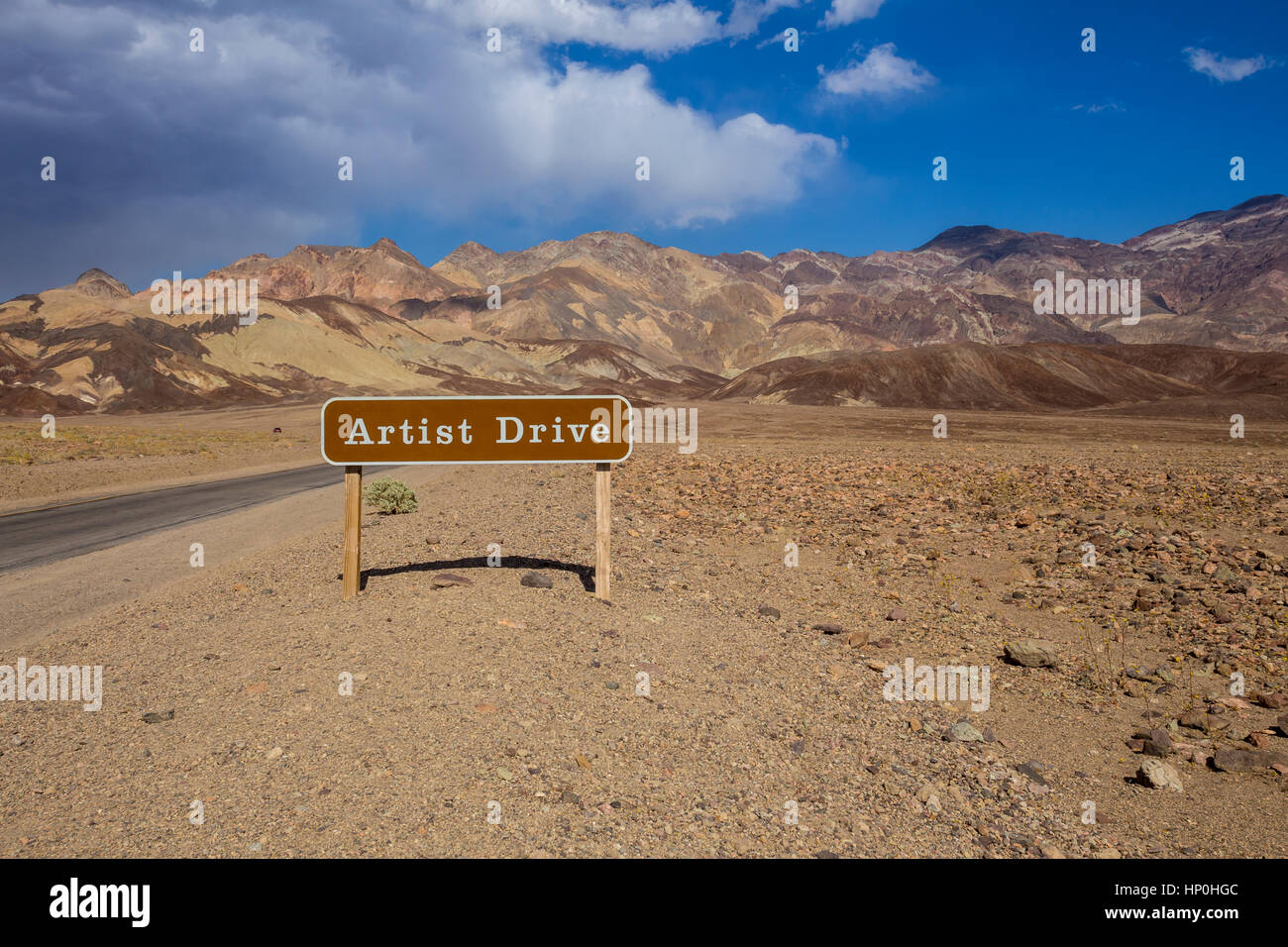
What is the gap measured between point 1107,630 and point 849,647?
3.14m

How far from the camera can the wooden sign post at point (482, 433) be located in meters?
8.04

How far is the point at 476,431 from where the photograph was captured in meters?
8.09

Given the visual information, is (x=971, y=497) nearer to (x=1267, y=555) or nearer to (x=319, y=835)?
(x=1267, y=555)

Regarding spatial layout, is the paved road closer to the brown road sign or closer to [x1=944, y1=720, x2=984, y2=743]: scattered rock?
the brown road sign

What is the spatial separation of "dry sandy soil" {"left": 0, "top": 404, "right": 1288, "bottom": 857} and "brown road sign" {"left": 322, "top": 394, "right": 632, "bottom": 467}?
1409 mm

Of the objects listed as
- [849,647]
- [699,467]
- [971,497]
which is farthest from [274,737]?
[699,467]

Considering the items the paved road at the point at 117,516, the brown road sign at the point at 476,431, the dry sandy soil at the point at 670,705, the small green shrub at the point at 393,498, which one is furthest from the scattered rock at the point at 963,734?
the paved road at the point at 117,516

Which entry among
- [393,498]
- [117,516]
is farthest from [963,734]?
[117,516]

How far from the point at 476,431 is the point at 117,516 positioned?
1265cm

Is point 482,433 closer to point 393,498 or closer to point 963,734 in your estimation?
point 963,734

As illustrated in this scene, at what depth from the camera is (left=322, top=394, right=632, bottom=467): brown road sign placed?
8.05 meters

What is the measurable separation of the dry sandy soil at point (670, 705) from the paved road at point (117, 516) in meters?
3.21

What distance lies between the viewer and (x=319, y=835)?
3.87 metres

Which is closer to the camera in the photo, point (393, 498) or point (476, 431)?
point (476, 431)
